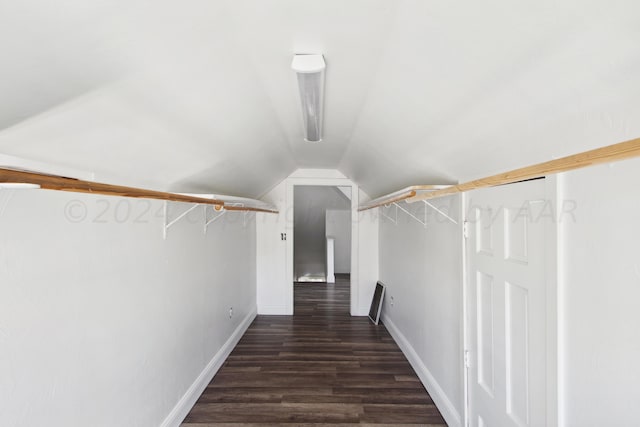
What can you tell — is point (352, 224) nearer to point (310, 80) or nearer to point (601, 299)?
point (310, 80)

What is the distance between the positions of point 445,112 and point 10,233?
1.62 meters

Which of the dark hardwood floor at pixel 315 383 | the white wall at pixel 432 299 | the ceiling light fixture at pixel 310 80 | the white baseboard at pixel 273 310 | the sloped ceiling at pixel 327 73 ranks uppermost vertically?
the ceiling light fixture at pixel 310 80

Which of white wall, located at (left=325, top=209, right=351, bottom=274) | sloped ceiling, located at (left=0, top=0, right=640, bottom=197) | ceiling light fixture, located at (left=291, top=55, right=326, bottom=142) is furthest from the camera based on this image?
white wall, located at (left=325, top=209, right=351, bottom=274)

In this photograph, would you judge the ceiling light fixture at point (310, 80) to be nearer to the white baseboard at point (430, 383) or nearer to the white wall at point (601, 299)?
the white wall at point (601, 299)

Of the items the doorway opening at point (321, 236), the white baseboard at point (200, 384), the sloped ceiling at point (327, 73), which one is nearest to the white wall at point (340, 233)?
the doorway opening at point (321, 236)

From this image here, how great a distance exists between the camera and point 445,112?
4.28ft

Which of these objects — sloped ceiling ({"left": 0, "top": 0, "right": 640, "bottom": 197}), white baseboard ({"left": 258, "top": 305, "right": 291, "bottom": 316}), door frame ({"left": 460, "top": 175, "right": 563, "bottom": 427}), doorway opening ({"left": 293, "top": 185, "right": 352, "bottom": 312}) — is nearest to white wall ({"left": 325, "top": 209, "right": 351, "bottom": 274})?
doorway opening ({"left": 293, "top": 185, "right": 352, "bottom": 312})

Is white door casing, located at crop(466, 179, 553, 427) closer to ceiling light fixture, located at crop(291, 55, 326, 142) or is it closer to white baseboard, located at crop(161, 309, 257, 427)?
ceiling light fixture, located at crop(291, 55, 326, 142)

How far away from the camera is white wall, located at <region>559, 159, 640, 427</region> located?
0.87m

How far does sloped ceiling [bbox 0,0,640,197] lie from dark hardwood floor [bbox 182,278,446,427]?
176cm

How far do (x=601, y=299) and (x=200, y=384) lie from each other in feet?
8.55

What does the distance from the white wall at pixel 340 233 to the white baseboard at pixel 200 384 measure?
4177 mm

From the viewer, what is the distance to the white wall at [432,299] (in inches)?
81.4

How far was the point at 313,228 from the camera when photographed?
7.72 meters
